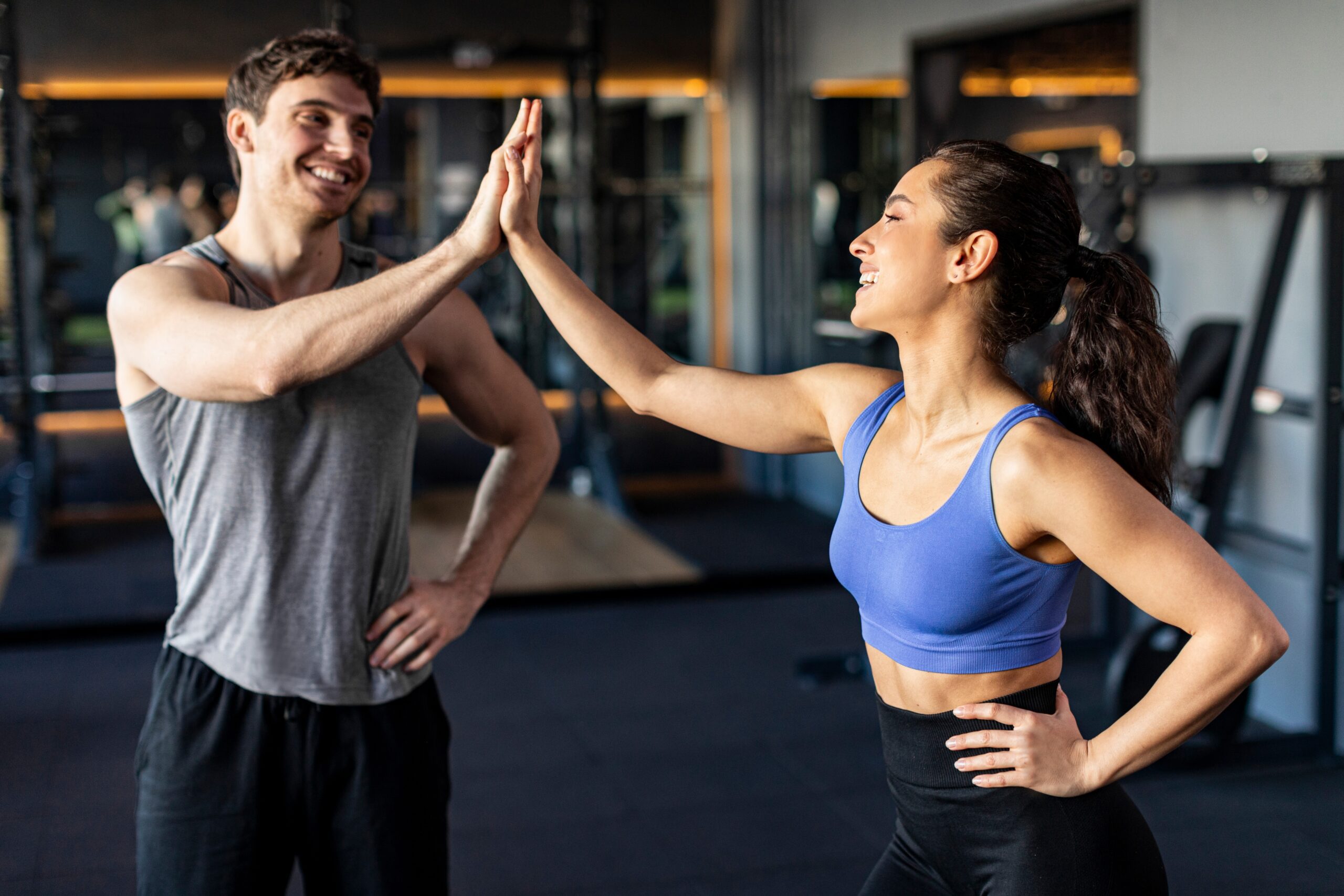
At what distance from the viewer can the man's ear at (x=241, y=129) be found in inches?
62.4

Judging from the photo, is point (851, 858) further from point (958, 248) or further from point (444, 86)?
point (444, 86)

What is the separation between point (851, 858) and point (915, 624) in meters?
1.64

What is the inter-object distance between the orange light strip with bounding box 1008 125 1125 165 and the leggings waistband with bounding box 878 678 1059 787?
22.6ft

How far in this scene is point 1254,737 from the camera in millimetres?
3385

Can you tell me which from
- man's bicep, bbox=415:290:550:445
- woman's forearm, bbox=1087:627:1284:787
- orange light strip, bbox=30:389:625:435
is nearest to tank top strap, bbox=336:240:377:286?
man's bicep, bbox=415:290:550:445

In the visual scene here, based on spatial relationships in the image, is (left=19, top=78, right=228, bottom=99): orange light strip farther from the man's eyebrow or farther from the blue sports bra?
the blue sports bra

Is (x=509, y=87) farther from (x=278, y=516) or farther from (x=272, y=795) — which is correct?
(x=272, y=795)

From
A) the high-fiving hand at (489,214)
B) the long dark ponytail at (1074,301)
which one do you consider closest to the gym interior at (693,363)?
the long dark ponytail at (1074,301)

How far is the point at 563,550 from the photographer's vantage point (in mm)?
5547

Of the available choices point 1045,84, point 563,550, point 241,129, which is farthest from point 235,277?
point 1045,84

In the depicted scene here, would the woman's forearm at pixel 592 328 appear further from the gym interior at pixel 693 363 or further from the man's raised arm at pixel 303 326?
the gym interior at pixel 693 363

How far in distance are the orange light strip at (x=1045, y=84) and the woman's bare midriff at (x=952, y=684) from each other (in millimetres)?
4804

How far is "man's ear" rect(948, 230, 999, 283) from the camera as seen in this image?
4.26ft

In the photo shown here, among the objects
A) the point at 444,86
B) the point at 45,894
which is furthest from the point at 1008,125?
the point at 45,894
